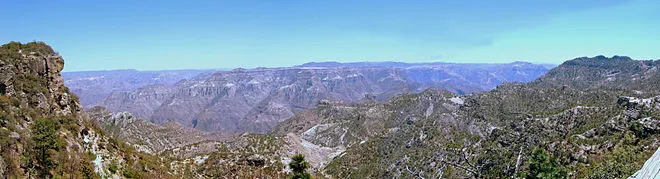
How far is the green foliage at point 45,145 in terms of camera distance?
21.4 meters

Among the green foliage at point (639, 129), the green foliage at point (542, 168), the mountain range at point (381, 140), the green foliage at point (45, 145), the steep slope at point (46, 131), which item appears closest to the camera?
the steep slope at point (46, 131)

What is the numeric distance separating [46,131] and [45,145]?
1.46 metres

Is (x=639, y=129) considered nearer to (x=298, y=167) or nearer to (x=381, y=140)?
(x=298, y=167)

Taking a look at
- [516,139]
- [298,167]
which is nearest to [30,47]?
[298,167]

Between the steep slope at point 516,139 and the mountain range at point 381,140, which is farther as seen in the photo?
the steep slope at point 516,139

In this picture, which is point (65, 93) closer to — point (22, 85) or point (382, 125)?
point (22, 85)

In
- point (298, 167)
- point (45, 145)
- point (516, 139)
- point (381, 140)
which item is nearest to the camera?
point (45, 145)

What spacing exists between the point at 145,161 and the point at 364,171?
2717 inches

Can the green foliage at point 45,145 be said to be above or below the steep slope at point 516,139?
above

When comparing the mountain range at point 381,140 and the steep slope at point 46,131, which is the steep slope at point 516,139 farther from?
the steep slope at point 46,131

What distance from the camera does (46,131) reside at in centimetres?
2306

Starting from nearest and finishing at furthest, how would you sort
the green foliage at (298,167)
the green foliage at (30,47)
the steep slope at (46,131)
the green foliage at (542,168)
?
the steep slope at (46,131)
the green foliage at (30,47)
the green foliage at (298,167)
the green foliage at (542,168)

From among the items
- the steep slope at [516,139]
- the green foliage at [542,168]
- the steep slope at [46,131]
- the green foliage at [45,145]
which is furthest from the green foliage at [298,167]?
the green foliage at [542,168]

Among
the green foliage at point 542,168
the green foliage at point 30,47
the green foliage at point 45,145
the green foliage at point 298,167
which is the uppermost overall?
the green foliage at point 30,47
